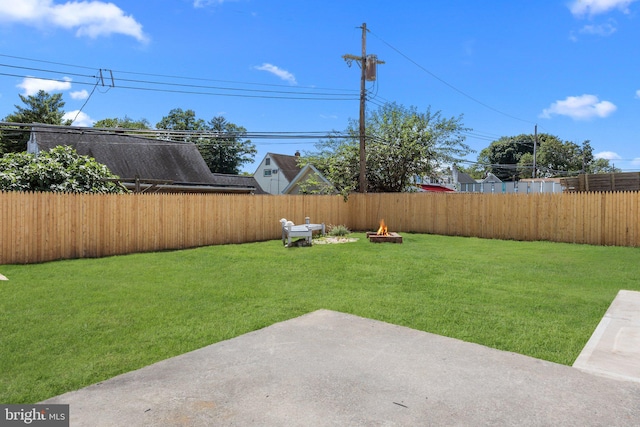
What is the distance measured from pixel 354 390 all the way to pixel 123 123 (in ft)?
160

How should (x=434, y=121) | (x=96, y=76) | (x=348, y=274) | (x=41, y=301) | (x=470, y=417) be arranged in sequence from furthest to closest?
(x=434, y=121)
(x=96, y=76)
(x=348, y=274)
(x=41, y=301)
(x=470, y=417)

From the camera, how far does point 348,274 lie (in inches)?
302

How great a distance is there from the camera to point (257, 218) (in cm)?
1409

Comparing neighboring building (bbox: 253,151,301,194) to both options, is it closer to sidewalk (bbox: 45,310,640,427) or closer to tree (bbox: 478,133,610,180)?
tree (bbox: 478,133,610,180)

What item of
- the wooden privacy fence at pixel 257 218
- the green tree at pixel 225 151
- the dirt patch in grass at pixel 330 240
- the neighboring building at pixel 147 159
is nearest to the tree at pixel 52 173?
the wooden privacy fence at pixel 257 218

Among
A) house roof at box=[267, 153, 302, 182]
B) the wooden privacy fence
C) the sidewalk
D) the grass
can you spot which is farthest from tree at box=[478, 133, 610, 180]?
the sidewalk

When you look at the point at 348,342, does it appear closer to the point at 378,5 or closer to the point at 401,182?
A: the point at 378,5

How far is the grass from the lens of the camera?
3680 millimetres

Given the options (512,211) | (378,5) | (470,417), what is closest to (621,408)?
(470,417)

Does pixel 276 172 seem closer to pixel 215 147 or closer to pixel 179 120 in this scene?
pixel 215 147

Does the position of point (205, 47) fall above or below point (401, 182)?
above

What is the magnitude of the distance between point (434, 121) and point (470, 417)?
66.7ft

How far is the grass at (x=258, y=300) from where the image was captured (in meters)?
3.68

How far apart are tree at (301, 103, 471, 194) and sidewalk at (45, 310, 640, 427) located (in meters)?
17.4
